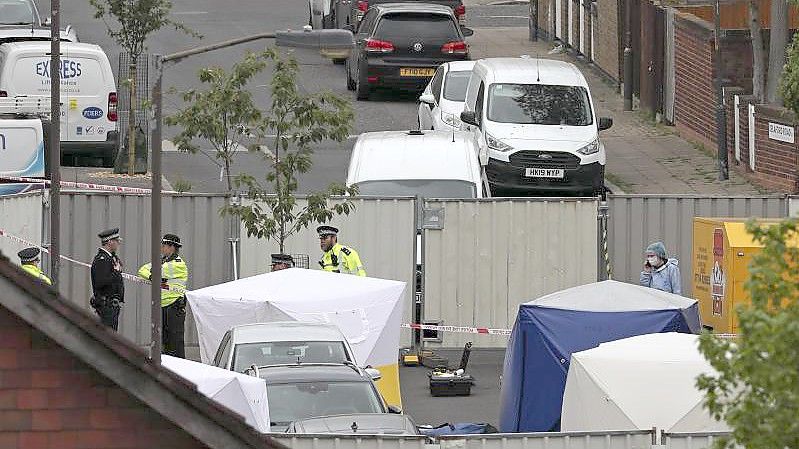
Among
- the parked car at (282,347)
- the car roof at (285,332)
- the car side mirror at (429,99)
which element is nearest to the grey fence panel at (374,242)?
the car roof at (285,332)

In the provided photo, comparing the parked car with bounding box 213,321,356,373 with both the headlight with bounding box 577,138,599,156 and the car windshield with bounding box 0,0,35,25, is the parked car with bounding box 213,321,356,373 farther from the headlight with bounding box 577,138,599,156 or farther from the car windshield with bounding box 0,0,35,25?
the car windshield with bounding box 0,0,35,25

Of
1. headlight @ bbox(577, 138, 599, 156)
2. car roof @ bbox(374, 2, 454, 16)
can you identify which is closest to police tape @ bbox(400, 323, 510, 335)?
headlight @ bbox(577, 138, 599, 156)

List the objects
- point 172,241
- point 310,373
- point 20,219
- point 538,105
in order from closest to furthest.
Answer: point 310,373 → point 172,241 → point 20,219 → point 538,105

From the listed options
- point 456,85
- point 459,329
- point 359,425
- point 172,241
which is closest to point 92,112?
point 456,85

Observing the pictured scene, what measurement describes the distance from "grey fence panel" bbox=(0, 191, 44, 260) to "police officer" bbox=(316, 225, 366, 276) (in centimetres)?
319

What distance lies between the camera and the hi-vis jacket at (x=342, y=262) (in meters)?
18.6

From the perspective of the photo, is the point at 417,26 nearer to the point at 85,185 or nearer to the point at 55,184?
the point at 85,185

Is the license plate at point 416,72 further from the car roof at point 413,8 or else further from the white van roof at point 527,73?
the white van roof at point 527,73

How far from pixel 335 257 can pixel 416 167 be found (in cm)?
338

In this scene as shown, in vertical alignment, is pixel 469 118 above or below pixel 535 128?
above

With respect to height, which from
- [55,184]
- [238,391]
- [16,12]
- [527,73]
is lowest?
[238,391]

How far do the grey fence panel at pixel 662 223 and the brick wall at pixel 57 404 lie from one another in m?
13.6

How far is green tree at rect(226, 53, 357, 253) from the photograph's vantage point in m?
19.4

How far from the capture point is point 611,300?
15.7m
